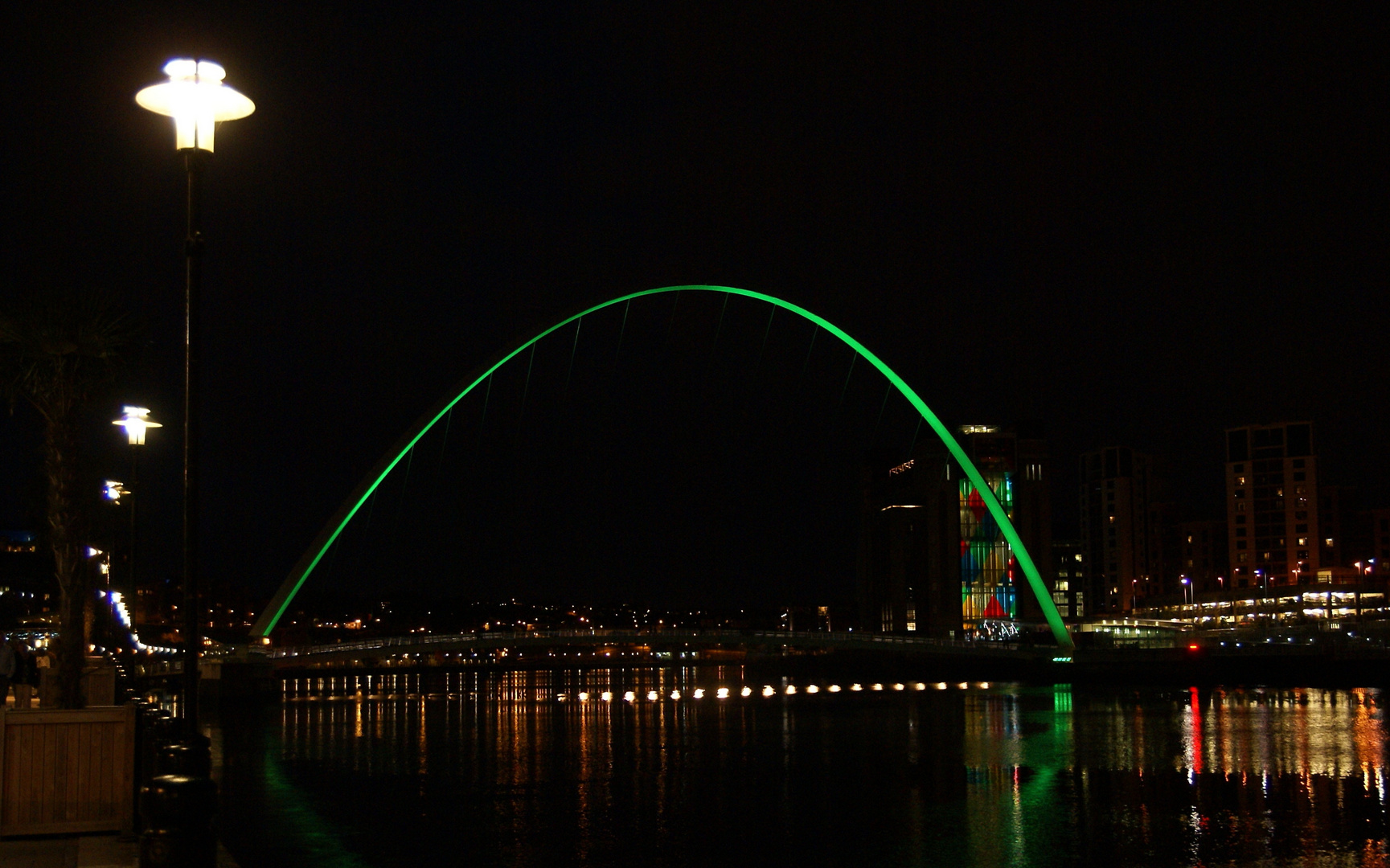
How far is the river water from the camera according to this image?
47.9 ft

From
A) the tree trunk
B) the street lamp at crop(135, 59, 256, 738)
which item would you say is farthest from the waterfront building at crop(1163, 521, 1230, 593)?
the street lamp at crop(135, 59, 256, 738)

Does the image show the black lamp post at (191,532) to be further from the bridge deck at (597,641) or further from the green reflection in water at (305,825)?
the bridge deck at (597,641)

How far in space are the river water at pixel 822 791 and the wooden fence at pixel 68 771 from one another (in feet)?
6.89

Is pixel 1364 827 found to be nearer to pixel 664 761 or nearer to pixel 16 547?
pixel 664 761

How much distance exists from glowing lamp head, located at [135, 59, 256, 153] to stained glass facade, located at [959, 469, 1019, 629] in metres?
138

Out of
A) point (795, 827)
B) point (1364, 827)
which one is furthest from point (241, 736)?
point (1364, 827)

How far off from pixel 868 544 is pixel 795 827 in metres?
179

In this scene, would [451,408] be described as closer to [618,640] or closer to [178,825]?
[618,640]

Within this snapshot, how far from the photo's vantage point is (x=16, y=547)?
16612 centimetres

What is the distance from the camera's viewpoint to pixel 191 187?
10289mm

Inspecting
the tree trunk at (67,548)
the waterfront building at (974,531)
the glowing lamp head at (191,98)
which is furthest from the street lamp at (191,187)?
the waterfront building at (974,531)

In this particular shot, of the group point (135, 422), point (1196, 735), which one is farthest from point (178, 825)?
point (1196, 735)

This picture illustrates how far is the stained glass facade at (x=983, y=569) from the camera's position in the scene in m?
144

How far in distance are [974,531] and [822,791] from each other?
127 meters
